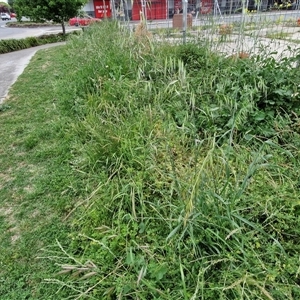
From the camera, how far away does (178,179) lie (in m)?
1.57

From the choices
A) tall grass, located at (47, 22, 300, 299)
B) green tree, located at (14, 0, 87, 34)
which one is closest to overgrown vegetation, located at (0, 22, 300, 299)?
tall grass, located at (47, 22, 300, 299)

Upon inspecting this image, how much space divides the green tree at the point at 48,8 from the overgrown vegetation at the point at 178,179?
39.8ft

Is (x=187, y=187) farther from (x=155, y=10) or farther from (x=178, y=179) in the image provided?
(x=155, y=10)

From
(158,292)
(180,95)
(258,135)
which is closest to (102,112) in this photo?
(180,95)

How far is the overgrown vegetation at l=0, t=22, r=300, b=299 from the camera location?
1.22 meters

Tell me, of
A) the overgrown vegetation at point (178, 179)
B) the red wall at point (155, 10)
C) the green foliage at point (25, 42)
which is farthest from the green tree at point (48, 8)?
the overgrown vegetation at point (178, 179)

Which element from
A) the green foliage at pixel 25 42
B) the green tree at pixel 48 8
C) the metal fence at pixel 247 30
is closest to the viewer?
the metal fence at pixel 247 30

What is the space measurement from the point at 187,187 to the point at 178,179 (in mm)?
115

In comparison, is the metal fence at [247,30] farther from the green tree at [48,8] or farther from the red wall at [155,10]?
the green tree at [48,8]

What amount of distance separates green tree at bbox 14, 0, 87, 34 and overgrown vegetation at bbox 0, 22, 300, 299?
1213cm

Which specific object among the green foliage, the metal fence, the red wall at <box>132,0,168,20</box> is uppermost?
the red wall at <box>132,0,168,20</box>

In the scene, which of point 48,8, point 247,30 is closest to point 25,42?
point 48,8

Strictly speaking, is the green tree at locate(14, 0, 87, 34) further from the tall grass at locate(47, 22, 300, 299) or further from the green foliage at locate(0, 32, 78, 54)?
the tall grass at locate(47, 22, 300, 299)

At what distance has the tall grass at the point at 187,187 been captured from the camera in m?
1.20
